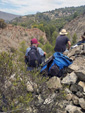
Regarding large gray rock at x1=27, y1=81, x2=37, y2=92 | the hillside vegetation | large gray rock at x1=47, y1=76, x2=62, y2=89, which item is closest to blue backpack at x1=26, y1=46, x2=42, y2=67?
large gray rock at x1=47, y1=76, x2=62, y2=89

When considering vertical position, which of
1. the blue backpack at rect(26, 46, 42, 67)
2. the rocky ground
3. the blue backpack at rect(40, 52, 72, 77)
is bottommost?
the rocky ground

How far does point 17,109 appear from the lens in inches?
62.7

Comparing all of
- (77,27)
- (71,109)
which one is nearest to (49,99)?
(71,109)

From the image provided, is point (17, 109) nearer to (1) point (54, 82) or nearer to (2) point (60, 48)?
(1) point (54, 82)

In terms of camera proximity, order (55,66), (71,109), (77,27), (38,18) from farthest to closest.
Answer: (38,18) < (77,27) < (55,66) < (71,109)

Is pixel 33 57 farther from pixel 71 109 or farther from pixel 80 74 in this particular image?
pixel 71 109

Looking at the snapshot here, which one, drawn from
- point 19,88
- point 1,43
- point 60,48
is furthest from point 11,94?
point 1,43

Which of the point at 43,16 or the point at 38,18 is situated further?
the point at 43,16

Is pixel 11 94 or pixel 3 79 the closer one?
pixel 11 94

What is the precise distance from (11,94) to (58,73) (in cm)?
150

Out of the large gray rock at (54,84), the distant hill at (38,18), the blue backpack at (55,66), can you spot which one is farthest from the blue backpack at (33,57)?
the distant hill at (38,18)

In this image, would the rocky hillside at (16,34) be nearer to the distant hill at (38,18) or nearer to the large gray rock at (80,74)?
the large gray rock at (80,74)

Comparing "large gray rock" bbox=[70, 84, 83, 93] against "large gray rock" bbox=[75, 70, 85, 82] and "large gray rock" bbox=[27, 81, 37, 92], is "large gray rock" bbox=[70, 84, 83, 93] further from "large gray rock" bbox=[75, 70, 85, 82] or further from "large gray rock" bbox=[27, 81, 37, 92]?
"large gray rock" bbox=[27, 81, 37, 92]

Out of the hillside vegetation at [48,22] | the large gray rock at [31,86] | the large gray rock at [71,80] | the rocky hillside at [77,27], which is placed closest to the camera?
the large gray rock at [31,86]
